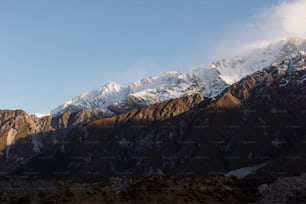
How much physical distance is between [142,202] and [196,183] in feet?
42.9

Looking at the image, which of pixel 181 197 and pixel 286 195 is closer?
pixel 181 197

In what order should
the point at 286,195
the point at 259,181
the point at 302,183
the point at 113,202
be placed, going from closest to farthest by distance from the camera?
the point at 113,202 < the point at 286,195 < the point at 302,183 < the point at 259,181

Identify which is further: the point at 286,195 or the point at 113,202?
the point at 286,195

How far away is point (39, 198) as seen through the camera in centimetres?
5856

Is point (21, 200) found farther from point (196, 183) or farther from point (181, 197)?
point (196, 183)

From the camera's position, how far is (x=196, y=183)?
74.6m

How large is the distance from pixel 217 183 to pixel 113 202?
70.6 ft

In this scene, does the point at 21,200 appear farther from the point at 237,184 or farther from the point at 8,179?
the point at 237,184

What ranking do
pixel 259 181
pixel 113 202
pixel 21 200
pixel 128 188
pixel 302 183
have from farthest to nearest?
pixel 259 181 → pixel 302 183 → pixel 128 188 → pixel 113 202 → pixel 21 200

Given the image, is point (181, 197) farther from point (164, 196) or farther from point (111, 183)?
point (111, 183)

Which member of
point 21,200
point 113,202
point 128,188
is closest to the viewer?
point 21,200

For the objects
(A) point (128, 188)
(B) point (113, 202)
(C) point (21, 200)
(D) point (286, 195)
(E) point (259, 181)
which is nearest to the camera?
(C) point (21, 200)

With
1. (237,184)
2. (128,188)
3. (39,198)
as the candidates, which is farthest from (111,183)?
(237,184)

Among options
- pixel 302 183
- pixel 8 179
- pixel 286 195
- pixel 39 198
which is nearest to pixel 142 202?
pixel 39 198
